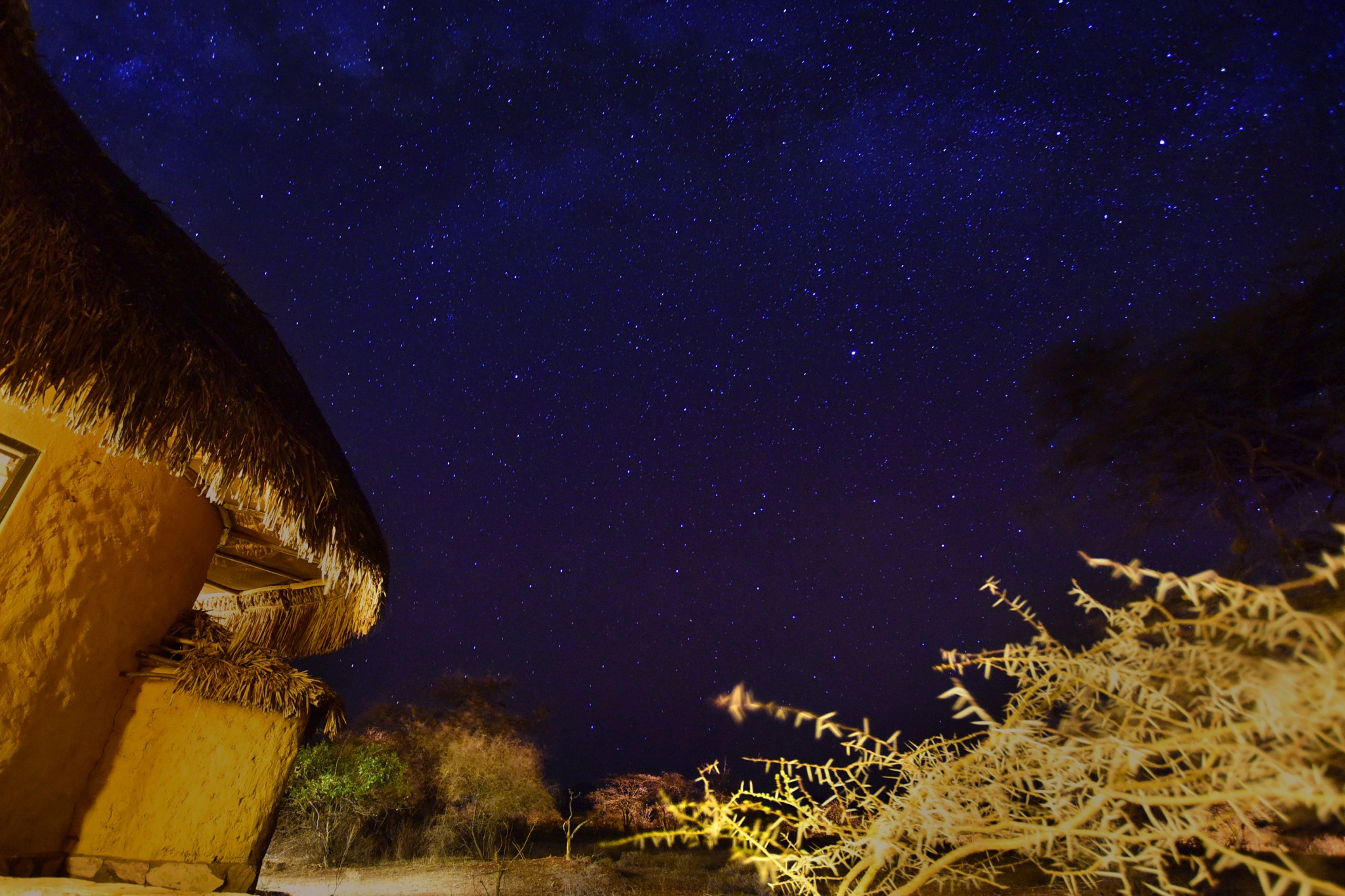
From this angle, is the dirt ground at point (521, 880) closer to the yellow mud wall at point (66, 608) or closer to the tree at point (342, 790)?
the tree at point (342, 790)

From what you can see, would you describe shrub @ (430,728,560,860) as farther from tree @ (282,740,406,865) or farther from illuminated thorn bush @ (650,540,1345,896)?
illuminated thorn bush @ (650,540,1345,896)

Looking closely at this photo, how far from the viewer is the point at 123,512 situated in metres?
3.20

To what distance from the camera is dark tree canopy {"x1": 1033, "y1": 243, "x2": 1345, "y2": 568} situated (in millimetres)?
7996

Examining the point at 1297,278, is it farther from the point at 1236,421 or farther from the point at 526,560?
the point at 526,560

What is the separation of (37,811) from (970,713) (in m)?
4.06

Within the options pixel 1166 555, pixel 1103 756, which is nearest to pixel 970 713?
pixel 1103 756

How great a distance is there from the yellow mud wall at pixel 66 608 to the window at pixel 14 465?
0.03 metres

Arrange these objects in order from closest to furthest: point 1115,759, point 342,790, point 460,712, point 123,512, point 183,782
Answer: point 1115,759 < point 123,512 < point 183,782 < point 342,790 < point 460,712

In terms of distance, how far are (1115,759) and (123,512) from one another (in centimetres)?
430

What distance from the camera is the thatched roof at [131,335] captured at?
2555mm

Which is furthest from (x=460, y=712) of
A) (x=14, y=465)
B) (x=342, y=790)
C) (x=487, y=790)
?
(x=14, y=465)

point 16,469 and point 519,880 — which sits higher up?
point 16,469

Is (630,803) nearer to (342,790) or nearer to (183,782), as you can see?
(342,790)

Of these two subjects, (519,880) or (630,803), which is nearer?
(519,880)
